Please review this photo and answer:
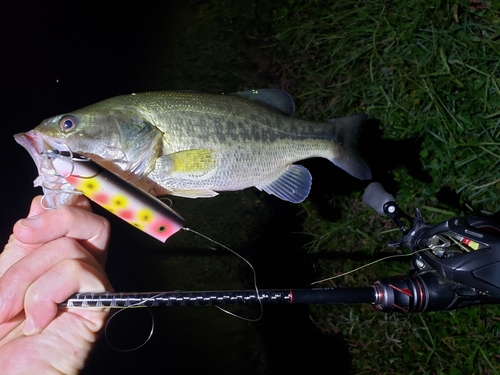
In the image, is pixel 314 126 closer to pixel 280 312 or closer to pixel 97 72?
pixel 280 312

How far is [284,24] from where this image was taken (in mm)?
3479

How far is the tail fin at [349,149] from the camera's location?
82.5 inches

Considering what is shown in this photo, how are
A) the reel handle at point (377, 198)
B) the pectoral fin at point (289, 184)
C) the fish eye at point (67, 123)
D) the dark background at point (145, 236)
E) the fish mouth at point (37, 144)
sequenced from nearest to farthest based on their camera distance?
the fish mouth at point (37, 144) → the fish eye at point (67, 123) → the reel handle at point (377, 198) → the pectoral fin at point (289, 184) → the dark background at point (145, 236)

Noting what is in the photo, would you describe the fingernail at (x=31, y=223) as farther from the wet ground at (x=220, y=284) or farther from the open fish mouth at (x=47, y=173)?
the wet ground at (x=220, y=284)

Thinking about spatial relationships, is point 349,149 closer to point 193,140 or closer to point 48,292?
point 193,140

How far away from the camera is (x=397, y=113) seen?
117 inches

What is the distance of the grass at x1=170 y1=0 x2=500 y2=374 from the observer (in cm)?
271

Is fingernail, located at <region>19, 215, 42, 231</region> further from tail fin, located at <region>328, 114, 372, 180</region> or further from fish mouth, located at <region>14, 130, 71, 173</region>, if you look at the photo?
tail fin, located at <region>328, 114, 372, 180</region>

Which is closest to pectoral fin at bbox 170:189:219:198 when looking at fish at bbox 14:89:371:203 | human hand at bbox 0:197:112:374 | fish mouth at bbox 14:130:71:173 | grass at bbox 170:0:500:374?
fish at bbox 14:89:371:203

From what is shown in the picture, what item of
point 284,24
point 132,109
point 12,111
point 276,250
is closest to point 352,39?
point 284,24

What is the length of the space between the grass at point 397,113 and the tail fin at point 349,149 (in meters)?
1.03

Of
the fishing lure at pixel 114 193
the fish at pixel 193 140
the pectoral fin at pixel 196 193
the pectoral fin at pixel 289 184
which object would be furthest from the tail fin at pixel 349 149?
the fishing lure at pixel 114 193

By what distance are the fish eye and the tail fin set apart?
1292 mm

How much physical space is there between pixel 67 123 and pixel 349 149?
55.3 inches
